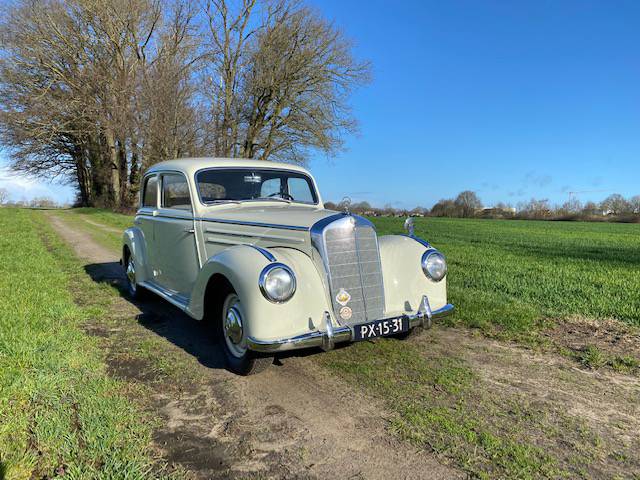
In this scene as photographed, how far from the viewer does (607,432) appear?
2.65 meters

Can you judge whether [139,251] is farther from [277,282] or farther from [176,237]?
[277,282]

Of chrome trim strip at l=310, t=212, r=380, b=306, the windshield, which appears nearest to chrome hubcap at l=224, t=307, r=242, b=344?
chrome trim strip at l=310, t=212, r=380, b=306

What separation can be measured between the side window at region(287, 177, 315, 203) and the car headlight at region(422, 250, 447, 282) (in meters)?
1.87

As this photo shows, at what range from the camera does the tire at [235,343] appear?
3.40m

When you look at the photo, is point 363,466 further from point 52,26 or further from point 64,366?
point 52,26

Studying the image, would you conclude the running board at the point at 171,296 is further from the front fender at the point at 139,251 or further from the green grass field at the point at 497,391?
the green grass field at the point at 497,391

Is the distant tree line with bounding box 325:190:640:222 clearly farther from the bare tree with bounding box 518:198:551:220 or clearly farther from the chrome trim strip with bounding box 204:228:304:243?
the chrome trim strip with bounding box 204:228:304:243

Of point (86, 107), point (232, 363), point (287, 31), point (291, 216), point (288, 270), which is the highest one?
point (287, 31)

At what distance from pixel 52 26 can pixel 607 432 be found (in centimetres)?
3030

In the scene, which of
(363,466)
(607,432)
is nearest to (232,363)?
(363,466)

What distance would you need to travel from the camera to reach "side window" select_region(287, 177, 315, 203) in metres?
5.31

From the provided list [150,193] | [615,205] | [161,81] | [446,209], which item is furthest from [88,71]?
[615,205]

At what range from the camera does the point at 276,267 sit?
3.27 m

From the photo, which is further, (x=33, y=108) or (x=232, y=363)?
(x=33, y=108)
